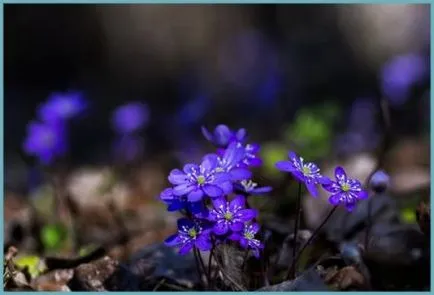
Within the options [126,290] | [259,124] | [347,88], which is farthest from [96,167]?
[126,290]

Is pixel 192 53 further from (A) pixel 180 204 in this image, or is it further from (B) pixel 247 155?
(A) pixel 180 204

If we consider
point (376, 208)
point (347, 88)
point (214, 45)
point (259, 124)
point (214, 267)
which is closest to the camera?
point (214, 267)

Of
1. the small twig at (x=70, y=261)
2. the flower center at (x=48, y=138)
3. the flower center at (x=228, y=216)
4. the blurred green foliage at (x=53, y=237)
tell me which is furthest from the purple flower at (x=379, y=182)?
the flower center at (x=48, y=138)

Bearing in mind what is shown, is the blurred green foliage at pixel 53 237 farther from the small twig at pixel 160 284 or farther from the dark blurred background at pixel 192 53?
the dark blurred background at pixel 192 53

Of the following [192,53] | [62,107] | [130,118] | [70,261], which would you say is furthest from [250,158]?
[192,53]

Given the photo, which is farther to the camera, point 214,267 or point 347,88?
point 347,88

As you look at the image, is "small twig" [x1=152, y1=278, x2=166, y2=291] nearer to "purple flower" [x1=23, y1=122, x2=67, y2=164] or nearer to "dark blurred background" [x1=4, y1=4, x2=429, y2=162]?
"purple flower" [x1=23, y1=122, x2=67, y2=164]

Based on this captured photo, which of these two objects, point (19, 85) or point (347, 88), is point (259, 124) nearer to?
point (347, 88)
